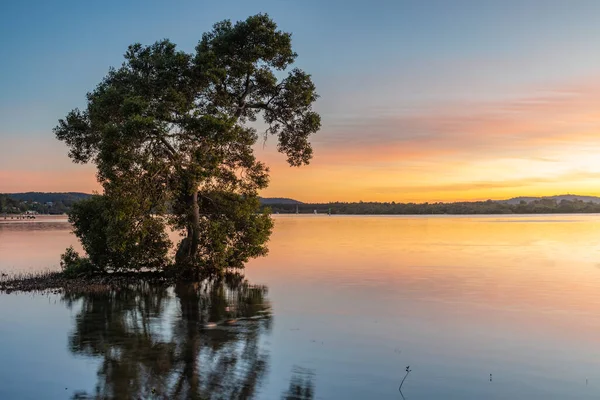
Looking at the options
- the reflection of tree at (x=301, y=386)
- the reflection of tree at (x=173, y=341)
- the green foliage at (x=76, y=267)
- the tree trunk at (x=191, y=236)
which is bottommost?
the reflection of tree at (x=301, y=386)

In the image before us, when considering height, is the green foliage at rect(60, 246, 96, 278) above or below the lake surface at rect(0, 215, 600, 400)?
above

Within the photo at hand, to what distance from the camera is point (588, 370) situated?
13648mm

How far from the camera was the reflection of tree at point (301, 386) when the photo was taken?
11438mm

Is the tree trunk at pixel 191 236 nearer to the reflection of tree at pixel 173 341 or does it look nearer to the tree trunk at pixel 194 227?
the tree trunk at pixel 194 227

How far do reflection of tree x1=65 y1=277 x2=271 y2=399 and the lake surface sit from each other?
6cm

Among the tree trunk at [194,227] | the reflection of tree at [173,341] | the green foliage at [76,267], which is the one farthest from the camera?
the tree trunk at [194,227]

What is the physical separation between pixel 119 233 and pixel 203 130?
21.2 feet

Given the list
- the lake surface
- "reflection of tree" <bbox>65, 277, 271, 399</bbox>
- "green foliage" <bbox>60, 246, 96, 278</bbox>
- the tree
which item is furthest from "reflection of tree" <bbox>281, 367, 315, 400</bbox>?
"green foliage" <bbox>60, 246, 96, 278</bbox>

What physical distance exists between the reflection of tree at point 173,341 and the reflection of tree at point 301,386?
767mm

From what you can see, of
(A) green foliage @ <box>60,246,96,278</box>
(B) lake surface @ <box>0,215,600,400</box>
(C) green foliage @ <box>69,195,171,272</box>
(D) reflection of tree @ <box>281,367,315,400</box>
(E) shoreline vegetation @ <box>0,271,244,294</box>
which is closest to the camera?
(D) reflection of tree @ <box>281,367,315,400</box>

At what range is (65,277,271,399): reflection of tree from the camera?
11602mm

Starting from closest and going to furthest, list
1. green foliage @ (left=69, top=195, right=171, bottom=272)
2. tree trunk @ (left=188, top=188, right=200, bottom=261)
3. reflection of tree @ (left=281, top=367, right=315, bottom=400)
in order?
reflection of tree @ (left=281, top=367, right=315, bottom=400)
green foliage @ (left=69, top=195, right=171, bottom=272)
tree trunk @ (left=188, top=188, right=200, bottom=261)

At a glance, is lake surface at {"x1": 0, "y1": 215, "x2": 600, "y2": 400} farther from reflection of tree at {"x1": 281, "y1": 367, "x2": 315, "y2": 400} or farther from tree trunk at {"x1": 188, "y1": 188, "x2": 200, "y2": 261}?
tree trunk at {"x1": 188, "y1": 188, "x2": 200, "y2": 261}

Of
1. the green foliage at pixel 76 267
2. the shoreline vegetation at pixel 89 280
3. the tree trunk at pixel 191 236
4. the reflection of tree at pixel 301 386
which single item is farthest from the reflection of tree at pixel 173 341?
the green foliage at pixel 76 267
